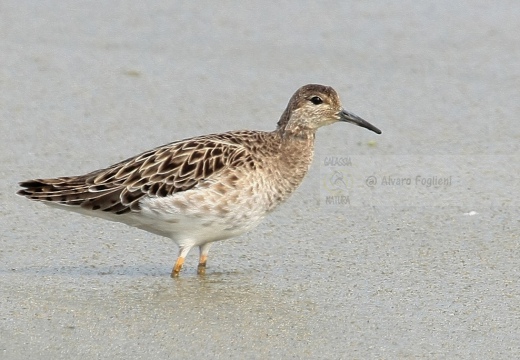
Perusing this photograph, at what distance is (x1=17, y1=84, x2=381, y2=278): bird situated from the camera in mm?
6824

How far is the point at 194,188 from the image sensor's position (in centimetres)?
687

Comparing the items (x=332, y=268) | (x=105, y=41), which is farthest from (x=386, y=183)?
(x=105, y=41)

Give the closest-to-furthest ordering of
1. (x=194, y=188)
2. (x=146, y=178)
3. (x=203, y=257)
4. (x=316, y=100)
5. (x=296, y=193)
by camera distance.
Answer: (x=194, y=188)
(x=146, y=178)
(x=203, y=257)
(x=316, y=100)
(x=296, y=193)

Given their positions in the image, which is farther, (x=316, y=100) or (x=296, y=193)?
(x=296, y=193)

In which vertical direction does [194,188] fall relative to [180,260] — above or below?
above

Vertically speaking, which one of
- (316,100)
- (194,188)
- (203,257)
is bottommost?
(203,257)

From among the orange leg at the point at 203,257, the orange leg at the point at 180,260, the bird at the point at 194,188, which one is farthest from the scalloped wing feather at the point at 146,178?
the orange leg at the point at 203,257

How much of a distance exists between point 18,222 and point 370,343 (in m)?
2.98

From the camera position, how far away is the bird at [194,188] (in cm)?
682

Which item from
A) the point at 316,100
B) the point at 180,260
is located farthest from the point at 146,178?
the point at 316,100

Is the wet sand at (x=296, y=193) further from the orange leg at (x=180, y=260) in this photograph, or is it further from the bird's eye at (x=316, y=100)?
the bird's eye at (x=316, y=100)

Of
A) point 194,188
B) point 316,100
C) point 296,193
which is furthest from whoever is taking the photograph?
point 296,193

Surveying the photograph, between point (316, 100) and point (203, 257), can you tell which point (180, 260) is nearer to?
point (203, 257)

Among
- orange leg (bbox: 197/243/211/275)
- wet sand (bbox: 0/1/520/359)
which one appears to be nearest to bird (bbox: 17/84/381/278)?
orange leg (bbox: 197/243/211/275)
